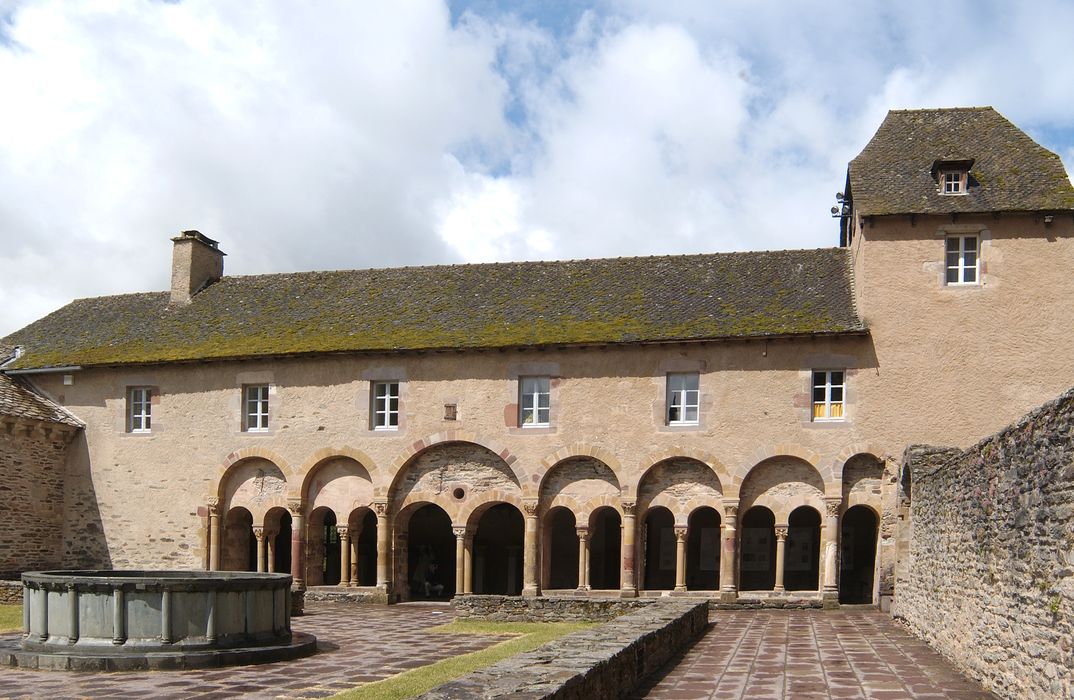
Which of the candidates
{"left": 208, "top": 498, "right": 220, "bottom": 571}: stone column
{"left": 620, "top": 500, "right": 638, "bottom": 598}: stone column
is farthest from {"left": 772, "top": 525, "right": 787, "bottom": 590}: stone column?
{"left": 208, "top": 498, "right": 220, "bottom": 571}: stone column

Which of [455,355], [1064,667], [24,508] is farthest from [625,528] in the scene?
[1064,667]

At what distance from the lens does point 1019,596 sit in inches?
400

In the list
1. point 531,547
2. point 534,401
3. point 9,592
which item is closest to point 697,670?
point 531,547

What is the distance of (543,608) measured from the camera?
19797 millimetres

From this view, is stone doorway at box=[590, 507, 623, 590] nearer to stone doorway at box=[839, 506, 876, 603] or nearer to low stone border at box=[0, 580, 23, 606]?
stone doorway at box=[839, 506, 876, 603]

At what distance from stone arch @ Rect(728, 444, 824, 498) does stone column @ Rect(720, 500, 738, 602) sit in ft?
1.27

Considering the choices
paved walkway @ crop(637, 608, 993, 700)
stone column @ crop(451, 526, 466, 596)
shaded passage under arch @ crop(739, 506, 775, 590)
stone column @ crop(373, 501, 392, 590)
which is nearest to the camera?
paved walkway @ crop(637, 608, 993, 700)

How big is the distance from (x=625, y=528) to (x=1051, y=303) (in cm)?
970

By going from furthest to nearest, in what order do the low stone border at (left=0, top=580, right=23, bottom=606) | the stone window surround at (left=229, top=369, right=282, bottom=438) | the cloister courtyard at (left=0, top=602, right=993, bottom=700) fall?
1. the stone window surround at (left=229, top=369, right=282, bottom=438)
2. the low stone border at (left=0, top=580, right=23, bottom=606)
3. the cloister courtyard at (left=0, top=602, right=993, bottom=700)

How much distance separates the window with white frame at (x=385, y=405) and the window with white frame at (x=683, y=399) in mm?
6177

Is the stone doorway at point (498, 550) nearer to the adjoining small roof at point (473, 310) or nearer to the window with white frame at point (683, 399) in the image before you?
the adjoining small roof at point (473, 310)

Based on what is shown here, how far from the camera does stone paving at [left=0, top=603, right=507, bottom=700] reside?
11664 millimetres

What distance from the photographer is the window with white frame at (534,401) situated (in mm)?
25188

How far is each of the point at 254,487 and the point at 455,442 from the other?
16.9 feet
